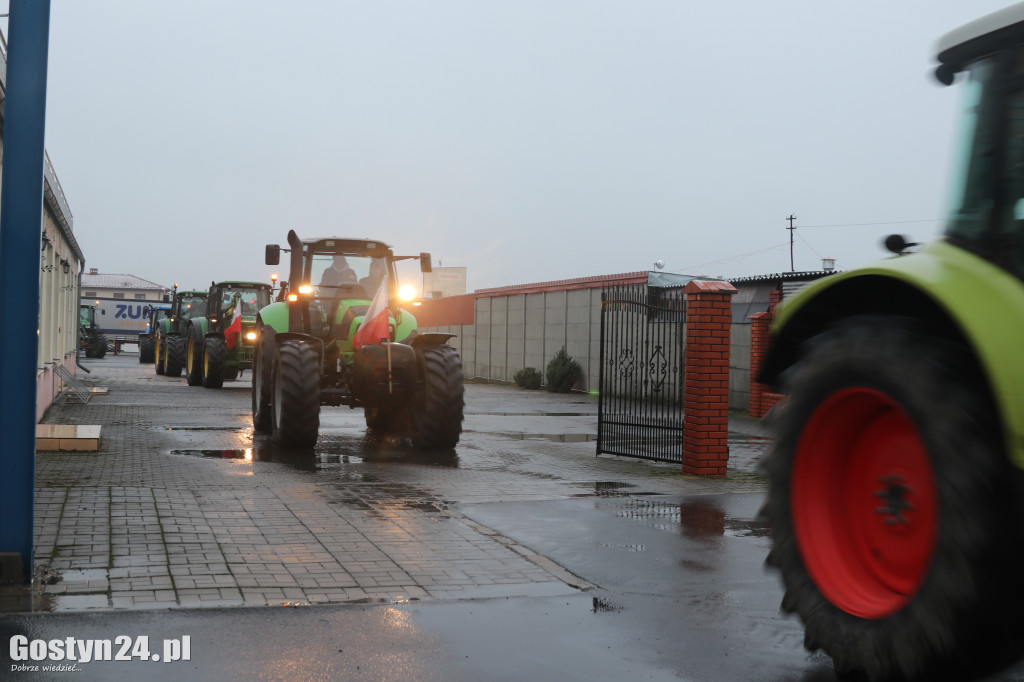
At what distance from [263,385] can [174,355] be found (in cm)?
1696

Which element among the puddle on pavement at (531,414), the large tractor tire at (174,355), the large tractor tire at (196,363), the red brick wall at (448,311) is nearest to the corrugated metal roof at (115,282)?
the red brick wall at (448,311)

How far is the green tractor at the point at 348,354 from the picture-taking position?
11.4 m

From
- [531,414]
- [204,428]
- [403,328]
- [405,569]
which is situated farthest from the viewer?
[531,414]

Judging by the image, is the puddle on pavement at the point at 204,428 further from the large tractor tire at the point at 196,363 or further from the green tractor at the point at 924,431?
the green tractor at the point at 924,431

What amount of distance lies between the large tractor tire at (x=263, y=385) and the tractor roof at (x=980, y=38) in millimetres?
10120

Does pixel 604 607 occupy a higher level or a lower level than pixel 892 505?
lower

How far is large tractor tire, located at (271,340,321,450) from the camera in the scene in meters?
11.1

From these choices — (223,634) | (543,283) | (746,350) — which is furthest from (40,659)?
(543,283)

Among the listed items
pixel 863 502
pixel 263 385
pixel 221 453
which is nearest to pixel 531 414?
pixel 263 385

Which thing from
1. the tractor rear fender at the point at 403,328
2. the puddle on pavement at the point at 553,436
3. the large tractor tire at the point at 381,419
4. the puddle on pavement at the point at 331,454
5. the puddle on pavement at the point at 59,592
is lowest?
the puddle on pavement at the point at 553,436

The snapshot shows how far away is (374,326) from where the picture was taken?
12195mm

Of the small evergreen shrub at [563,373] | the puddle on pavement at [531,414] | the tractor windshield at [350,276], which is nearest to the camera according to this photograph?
the tractor windshield at [350,276]

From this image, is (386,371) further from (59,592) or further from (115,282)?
(115,282)

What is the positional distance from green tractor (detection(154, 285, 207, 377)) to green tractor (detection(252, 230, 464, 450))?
15.6m
